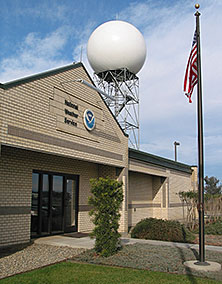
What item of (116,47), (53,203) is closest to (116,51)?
(116,47)

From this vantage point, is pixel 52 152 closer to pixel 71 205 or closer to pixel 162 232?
pixel 71 205

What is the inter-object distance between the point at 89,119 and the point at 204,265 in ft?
23.6

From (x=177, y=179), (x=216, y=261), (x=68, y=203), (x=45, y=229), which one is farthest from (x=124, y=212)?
(x=177, y=179)

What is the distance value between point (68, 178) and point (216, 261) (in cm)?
760

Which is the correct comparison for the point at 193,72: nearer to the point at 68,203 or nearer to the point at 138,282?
the point at 138,282

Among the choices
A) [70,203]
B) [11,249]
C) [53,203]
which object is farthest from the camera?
[70,203]

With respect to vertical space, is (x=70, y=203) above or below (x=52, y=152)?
below

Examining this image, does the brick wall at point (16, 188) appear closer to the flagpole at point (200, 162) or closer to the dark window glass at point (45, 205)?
the dark window glass at point (45, 205)

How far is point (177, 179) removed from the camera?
26.0 m

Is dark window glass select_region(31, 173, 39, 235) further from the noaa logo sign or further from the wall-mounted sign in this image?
the noaa logo sign

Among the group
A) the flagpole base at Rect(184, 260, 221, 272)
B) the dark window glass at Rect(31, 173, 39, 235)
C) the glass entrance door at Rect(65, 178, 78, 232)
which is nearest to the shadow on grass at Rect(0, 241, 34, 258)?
the dark window glass at Rect(31, 173, 39, 235)

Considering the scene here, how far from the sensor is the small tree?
9789mm

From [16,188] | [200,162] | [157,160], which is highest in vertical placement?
[157,160]

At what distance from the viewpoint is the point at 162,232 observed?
13875 millimetres
